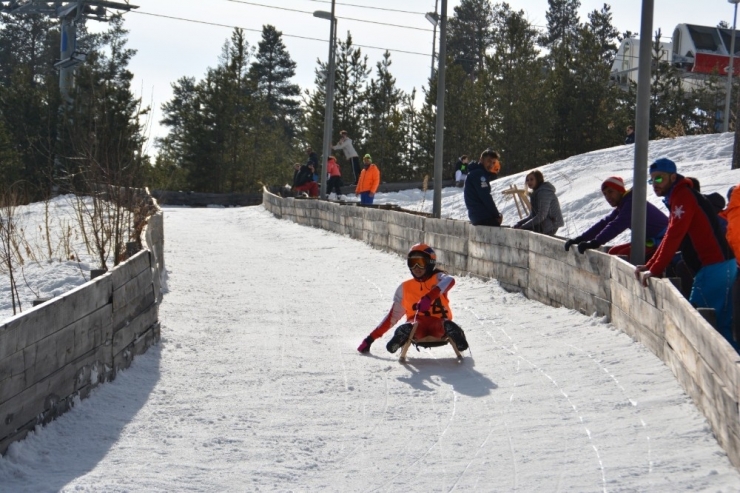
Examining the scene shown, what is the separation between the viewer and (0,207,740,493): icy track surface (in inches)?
231

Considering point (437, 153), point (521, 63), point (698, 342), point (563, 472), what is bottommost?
point (563, 472)

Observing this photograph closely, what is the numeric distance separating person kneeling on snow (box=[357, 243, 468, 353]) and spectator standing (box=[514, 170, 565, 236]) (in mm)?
4347

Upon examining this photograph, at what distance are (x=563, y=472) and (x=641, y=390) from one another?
1899 millimetres

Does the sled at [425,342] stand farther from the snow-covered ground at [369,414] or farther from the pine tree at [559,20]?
the pine tree at [559,20]

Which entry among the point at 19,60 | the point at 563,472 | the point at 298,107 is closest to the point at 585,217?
the point at 563,472

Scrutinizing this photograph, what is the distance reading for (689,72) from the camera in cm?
5216

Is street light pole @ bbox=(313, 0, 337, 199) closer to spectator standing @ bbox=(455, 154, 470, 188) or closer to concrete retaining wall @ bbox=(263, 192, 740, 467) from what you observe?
spectator standing @ bbox=(455, 154, 470, 188)

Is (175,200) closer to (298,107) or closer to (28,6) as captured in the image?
(28,6)

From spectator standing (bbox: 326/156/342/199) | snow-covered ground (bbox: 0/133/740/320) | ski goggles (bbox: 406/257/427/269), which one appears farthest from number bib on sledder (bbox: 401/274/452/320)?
spectator standing (bbox: 326/156/342/199)

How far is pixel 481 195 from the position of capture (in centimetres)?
1512

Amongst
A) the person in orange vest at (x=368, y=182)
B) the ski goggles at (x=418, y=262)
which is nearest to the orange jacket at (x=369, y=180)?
the person in orange vest at (x=368, y=182)

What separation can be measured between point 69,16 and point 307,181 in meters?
16.4

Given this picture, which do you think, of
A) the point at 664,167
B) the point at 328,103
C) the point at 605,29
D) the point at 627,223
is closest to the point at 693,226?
the point at 664,167

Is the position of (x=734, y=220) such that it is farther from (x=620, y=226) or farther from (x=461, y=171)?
(x=461, y=171)
